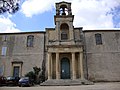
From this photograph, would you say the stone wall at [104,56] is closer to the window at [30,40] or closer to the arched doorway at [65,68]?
the arched doorway at [65,68]

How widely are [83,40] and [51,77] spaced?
8346mm

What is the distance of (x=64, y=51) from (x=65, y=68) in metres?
3.18

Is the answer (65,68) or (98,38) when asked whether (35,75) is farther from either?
(98,38)

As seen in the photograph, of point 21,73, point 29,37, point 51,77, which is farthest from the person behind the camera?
point 29,37

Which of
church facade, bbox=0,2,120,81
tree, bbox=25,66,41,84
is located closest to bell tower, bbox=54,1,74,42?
church facade, bbox=0,2,120,81

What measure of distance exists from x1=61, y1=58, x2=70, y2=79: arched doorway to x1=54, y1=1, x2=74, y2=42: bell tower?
11.8 ft

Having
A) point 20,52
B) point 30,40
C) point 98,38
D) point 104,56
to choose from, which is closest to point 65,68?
point 104,56

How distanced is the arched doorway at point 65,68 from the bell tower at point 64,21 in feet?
11.8

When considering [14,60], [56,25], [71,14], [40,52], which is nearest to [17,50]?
[14,60]

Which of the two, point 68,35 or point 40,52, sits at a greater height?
point 68,35

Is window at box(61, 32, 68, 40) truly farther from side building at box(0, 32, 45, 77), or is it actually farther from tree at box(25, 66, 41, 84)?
tree at box(25, 66, 41, 84)

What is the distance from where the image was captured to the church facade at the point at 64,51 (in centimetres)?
2853

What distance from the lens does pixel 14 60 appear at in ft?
101

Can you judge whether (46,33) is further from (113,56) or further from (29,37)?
(113,56)
